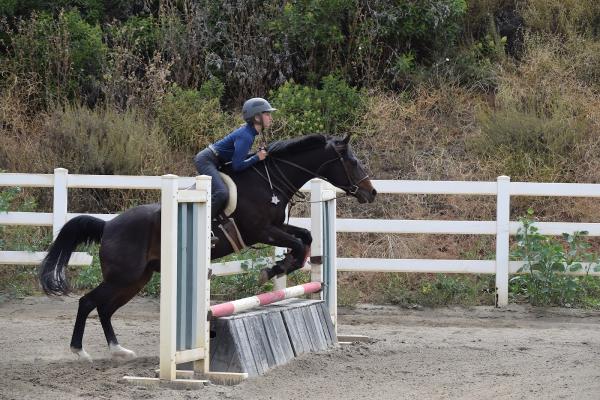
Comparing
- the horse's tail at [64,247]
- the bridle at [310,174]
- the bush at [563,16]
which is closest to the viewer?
the horse's tail at [64,247]

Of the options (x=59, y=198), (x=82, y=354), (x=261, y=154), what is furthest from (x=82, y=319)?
(x=59, y=198)

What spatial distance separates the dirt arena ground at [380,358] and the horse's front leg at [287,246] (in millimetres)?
837

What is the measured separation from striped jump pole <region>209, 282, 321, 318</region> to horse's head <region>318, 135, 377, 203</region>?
916mm

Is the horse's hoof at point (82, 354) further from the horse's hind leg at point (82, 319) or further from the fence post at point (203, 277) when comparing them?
the fence post at point (203, 277)

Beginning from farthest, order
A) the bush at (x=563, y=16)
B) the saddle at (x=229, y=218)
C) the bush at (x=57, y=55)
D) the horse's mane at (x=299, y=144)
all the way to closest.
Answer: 1. the bush at (x=563, y=16)
2. the bush at (x=57, y=55)
3. the horse's mane at (x=299, y=144)
4. the saddle at (x=229, y=218)

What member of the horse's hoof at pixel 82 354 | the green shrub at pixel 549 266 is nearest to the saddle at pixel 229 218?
the horse's hoof at pixel 82 354

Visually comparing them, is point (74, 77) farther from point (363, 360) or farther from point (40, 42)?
point (363, 360)

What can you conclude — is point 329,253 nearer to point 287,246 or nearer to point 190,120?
point 287,246

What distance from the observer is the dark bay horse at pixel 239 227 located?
7742mm

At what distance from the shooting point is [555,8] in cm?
1741

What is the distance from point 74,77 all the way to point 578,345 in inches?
417

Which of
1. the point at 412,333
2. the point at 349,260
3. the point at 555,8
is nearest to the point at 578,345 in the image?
the point at 412,333

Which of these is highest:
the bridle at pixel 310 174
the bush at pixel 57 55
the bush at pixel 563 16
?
the bush at pixel 563 16

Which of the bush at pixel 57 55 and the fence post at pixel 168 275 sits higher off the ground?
the bush at pixel 57 55
